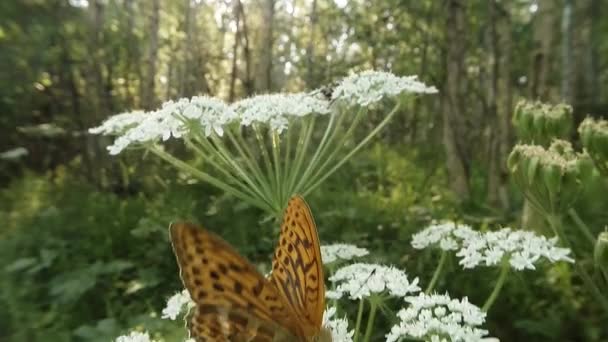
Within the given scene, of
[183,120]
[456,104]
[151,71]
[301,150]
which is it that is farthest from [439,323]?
[151,71]

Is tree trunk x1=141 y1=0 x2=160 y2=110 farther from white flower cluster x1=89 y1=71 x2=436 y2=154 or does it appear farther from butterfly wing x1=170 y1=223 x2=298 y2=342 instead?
butterfly wing x1=170 y1=223 x2=298 y2=342

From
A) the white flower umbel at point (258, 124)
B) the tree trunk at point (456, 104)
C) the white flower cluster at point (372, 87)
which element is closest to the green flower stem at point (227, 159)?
the white flower umbel at point (258, 124)

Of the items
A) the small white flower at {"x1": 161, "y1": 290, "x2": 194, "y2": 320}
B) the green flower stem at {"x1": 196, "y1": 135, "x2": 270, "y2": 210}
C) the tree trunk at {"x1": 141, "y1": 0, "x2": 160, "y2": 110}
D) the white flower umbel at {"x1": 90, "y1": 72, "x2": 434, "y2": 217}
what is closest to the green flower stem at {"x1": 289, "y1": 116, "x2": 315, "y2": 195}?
the white flower umbel at {"x1": 90, "y1": 72, "x2": 434, "y2": 217}

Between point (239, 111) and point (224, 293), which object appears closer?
point (224, 293)

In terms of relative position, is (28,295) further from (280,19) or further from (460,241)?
(280,19)

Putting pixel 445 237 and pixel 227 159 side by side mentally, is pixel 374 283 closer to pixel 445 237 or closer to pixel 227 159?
pixel 445 237

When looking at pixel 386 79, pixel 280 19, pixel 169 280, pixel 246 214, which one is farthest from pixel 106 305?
pixel 280 19
